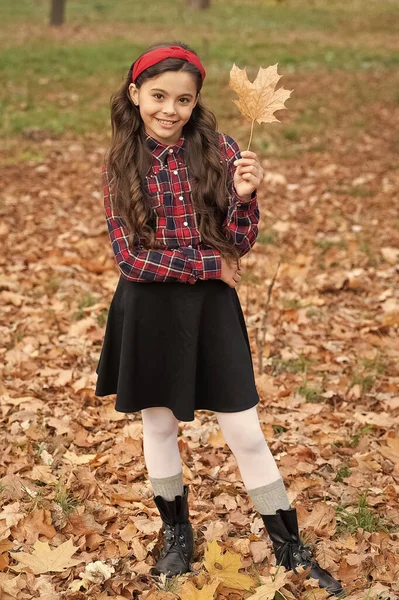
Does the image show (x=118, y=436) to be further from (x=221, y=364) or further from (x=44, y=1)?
(x=44, y=1)

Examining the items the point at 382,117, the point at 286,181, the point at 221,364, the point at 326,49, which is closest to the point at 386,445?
the point at 221,364

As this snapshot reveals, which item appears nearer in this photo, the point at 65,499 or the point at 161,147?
the point at 161,147

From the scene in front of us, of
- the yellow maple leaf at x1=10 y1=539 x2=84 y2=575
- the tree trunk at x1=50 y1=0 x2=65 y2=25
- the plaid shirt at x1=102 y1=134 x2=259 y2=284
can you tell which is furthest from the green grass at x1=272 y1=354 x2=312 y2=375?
the tree trunk at x1=50 y1=0 x2=65 y2=25

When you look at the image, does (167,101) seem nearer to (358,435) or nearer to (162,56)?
(162,56)

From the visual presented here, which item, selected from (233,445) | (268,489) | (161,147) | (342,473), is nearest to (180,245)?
(161,147)

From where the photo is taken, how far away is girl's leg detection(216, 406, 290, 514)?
2709mm

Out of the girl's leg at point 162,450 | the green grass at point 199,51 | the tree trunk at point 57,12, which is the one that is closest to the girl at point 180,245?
the girl's leg at point 162,450

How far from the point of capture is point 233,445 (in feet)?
9.09

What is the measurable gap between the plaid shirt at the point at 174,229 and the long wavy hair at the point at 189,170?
0.02m

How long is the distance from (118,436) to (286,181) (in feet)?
19.5

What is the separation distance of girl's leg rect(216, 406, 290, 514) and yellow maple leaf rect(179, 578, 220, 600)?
315mm

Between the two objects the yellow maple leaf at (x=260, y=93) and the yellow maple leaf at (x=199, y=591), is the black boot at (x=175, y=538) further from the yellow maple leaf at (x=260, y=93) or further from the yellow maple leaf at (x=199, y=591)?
the yellow maple leaf at (x=260, y=93)

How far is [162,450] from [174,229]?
0.87 metres

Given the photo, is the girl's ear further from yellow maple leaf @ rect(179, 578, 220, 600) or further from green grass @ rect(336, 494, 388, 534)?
green grass @ rect(336, 494, 388, 534)
